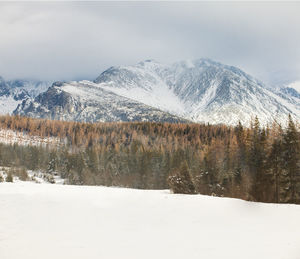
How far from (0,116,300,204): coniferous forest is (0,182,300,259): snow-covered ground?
886 centimetres

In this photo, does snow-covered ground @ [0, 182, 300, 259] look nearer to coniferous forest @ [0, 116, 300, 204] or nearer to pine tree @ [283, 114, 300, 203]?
coniferous forest @ [0, 116, 300, 204]

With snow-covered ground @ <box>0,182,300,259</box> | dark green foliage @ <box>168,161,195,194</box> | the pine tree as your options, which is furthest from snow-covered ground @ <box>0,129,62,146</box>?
snow-covered ground @ <box>0,182,300,259</box>

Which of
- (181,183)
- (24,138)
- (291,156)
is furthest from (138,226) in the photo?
(24,138)

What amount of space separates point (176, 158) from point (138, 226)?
64044mm

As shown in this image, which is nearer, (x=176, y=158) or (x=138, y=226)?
(x=138, y=226)

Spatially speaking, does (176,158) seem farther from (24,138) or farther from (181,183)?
(24,138)

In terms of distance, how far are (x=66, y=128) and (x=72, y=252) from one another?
7170 inches

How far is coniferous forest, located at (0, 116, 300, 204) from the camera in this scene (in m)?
31.8

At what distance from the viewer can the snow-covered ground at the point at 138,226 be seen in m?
12.0

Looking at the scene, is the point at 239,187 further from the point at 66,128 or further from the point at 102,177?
the point at 66,128

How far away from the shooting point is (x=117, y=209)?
18062 mm

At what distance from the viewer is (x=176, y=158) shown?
7881cm

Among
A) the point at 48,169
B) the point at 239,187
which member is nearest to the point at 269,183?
the point at 239,187

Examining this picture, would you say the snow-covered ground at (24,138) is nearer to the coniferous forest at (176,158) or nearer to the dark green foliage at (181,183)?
the coniferous forest at (176,158)
